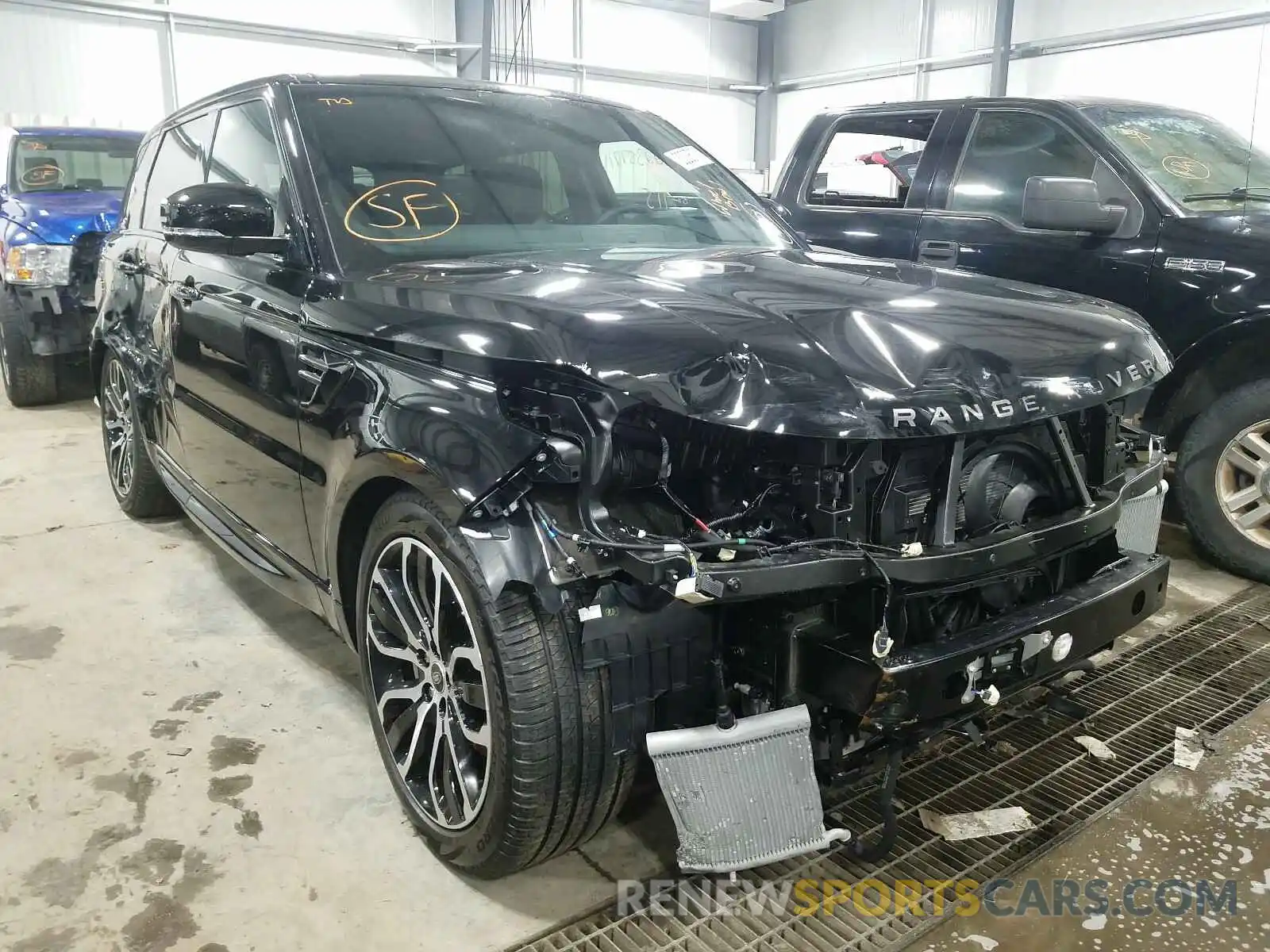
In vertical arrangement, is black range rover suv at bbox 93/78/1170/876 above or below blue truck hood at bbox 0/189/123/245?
below

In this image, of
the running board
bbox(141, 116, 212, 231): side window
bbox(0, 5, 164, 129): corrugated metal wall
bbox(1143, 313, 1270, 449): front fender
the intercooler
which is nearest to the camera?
the intercooler

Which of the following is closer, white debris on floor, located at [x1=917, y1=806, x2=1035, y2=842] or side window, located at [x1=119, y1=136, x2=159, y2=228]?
white debris on floor, located at [x1=917, y1=806, x2=1035, y2=842]

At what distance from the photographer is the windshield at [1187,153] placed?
3.84m

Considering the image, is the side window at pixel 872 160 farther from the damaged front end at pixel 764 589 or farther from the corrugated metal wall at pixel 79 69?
the corrugated metal wall at pixel 79 69

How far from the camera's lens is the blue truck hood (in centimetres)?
637

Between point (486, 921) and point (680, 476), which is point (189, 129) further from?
point (486, 921)

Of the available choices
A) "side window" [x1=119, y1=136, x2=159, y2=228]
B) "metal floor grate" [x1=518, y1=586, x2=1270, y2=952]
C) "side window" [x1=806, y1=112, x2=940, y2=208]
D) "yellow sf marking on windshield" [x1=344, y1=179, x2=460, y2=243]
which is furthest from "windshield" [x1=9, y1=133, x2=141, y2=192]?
"metal floor grate" [x1=518, y1=586, x2=1270, y2=952]

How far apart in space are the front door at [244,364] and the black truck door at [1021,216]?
2.43 m

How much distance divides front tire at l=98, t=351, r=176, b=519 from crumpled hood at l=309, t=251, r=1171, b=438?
2286 mm

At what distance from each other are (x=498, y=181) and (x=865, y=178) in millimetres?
2595

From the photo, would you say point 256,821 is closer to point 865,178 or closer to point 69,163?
point 865,178

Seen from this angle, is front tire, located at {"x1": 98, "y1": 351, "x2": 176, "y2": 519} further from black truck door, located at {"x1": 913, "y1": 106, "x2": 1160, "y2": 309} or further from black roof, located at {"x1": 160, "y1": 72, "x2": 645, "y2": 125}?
black truck door, located at {"x1": 913, "y1": 106, "x2": 1160, "y2": 309}

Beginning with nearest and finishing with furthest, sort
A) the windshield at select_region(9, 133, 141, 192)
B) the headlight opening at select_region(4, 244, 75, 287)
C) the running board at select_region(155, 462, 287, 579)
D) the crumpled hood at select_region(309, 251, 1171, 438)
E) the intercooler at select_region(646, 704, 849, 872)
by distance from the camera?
1. the crumpled hood at select_region(309, 251, 1171, 438)
2. the intercooler at select_region(646, 704, 849, 872)
3. the running board at select_region(155, 462, 287, 579)
4. the headlight opening at select_region(4, 244, 75, 287)
5. the windshield at select_region(9, 133, 141, 192)

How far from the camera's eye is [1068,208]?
369cm
